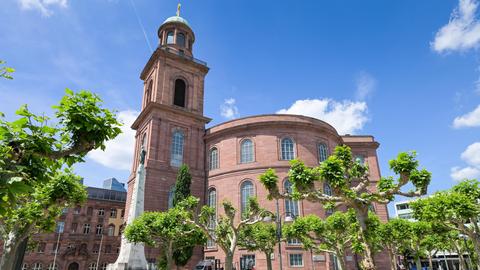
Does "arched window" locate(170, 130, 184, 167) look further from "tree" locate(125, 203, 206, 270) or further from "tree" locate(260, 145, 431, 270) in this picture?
"tree" locate(260, 145, 431, 270)

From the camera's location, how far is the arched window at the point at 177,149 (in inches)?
1270

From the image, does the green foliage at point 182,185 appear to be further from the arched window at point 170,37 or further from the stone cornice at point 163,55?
the arched window at point 170,37

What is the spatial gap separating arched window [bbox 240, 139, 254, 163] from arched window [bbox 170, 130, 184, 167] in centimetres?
666

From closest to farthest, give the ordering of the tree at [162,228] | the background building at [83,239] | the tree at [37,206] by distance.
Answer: the tree at [37,206], the tree at [162,228], the background building at [83,239]

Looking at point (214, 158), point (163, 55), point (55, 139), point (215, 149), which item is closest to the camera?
point (55, 139)

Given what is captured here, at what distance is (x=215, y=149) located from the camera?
1347 inches

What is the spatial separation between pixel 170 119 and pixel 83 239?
25106 mm

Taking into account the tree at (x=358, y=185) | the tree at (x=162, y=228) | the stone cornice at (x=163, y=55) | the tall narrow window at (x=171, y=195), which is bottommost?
the tree at (x=162, y=228)

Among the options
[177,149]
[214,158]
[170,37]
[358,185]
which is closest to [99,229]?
[177,149]

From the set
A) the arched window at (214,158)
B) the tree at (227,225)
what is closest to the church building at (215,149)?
the arched window at (214,158)

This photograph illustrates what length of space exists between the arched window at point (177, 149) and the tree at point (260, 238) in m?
12.4

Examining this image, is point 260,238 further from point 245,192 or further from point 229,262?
point 245,192

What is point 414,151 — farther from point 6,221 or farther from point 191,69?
point 191,69

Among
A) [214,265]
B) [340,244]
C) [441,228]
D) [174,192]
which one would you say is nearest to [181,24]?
[174,192]
